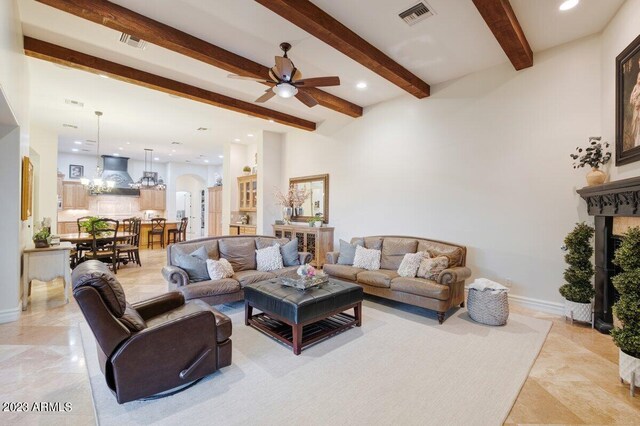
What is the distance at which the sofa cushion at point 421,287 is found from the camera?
11.5 ft

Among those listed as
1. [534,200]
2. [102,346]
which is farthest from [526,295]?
[102,346]

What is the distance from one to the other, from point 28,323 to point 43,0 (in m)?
3.40

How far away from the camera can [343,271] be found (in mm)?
4590

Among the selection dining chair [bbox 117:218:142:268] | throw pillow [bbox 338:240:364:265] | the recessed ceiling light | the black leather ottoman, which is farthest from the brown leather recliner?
dining chair [bbox 117:218:142:268]

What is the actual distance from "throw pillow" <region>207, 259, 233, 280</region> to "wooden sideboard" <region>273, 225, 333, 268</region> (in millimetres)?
2559

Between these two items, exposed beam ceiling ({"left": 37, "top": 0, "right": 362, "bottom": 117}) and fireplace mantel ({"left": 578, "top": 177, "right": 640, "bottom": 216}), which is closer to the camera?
fireplace mantel ({"left": 578, "top": 177, "right": 640, "bottom": 216})

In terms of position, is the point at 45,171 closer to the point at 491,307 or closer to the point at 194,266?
the point at 194,266

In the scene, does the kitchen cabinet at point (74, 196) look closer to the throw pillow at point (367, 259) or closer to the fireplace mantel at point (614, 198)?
the throw pillow at point (367, 259)

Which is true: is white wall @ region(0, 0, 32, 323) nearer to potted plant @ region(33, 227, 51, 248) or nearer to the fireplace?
A: potted plant @ region(33, 227, 51, 248)

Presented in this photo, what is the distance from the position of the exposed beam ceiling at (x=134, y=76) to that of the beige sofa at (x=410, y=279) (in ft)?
10.5

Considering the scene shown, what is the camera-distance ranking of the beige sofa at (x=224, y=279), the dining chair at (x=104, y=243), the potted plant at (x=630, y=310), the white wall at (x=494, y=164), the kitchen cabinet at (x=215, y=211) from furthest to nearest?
the kitchen cabinet at (x=215, y=211) < the dining chair at (x=104, y=243) < the white wall at (x=494, y=164) < the beige sofa at (x=224, y=279) < the potted plant at (x=630, y=310)

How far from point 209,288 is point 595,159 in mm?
4767

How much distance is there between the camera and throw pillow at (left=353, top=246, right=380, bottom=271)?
4.62 metres

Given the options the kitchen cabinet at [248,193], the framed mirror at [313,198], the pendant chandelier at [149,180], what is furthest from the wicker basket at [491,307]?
the pendant chandelier at [149,180]
